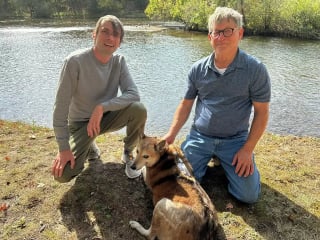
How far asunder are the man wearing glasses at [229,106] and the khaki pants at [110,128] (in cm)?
56

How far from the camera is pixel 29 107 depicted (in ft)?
37.4

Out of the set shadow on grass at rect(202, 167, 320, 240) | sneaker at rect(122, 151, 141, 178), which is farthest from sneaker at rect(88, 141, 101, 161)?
shadow on grass at rect(202, 167, 320, 240)

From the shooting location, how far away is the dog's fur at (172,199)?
132 inches

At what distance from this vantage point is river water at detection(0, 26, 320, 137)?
10656mm

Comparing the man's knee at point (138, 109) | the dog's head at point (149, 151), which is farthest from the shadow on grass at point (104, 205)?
the man's knee at point (138, 109)

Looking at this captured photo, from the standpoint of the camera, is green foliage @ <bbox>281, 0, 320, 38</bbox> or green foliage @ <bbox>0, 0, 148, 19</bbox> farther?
green foliage @ <bbox>0, 0, 148, 19</bbox>

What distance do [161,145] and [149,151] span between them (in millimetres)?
166

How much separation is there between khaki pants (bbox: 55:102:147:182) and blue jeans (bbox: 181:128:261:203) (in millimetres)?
749

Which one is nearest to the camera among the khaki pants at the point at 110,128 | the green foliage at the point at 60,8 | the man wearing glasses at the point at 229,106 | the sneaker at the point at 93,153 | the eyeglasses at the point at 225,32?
the eyeglasses at the point at 225,32

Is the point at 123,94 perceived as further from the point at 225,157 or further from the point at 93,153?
the point at 225,157

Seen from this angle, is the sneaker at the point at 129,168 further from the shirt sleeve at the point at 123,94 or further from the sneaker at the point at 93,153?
the shirt sleeve at the point at 123,94

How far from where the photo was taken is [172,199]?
12.1 ft

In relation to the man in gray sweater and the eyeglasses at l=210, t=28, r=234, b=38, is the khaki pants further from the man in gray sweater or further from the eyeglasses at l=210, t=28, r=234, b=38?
the eyeglasses at l=210, t=28, r=234, b=38

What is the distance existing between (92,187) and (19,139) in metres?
2.66
